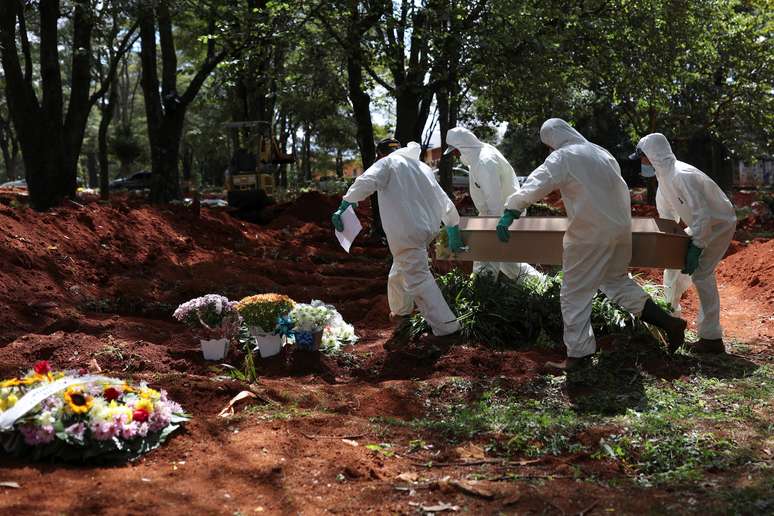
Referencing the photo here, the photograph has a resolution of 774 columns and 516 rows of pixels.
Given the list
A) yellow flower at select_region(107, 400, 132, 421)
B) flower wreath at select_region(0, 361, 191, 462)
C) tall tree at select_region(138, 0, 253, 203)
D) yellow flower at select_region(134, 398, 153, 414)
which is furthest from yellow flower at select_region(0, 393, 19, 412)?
tall tree at select_region(138, 0, 253, 203)

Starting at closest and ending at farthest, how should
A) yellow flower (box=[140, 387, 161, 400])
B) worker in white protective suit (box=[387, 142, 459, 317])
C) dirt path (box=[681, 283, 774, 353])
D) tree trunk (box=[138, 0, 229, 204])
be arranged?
1. yellow flower (box=[140, 387, 161, 400])
2. worker in white protective suit (box=[387, 142, 459, 317])
3. dirt path (box=[681, 283, 774, 353])
4. tree trunk (box=[138, 0, 229, 204])

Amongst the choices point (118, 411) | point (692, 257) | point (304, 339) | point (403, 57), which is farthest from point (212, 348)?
point (403, 57)

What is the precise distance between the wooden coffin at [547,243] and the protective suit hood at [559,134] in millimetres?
787

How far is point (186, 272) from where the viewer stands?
11.4 m

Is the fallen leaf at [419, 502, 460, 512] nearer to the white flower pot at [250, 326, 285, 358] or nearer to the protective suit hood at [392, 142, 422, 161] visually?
the white flower pot at [250, 326, 285, 358]

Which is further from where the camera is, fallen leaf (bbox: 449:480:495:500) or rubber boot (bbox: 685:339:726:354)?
rubber boot (bbox: 685:339:726:354)

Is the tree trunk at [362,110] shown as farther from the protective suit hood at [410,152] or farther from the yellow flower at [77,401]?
the yellow flower at [77,401]

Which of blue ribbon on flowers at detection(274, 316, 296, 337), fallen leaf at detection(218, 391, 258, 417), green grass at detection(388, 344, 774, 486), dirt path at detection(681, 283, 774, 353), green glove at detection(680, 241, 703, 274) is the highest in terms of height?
green glove at detection(680, 241, 703, 274)

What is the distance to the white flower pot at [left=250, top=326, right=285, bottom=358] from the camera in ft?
23.4

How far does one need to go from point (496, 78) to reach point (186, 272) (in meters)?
5.56

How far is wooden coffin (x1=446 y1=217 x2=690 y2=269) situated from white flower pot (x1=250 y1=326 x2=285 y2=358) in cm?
181

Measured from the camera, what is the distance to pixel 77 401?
4219 millimetres

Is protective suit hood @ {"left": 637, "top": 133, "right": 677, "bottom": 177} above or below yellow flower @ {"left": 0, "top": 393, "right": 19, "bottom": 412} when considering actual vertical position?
above

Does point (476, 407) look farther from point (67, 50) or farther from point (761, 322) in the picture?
point (67, 50)
